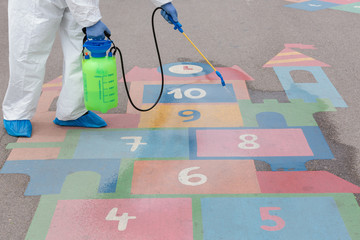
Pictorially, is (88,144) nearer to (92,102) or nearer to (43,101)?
(92,102)

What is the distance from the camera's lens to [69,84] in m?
3.17

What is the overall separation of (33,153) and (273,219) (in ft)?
5.50

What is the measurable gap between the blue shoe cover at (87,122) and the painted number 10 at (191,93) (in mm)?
731

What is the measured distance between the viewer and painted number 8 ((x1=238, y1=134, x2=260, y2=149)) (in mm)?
3131

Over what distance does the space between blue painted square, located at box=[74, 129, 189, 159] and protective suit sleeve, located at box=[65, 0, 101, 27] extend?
2.82ft

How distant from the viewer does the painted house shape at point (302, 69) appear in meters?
3.80

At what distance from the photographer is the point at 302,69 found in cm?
425

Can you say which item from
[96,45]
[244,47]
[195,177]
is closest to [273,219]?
[195,177]

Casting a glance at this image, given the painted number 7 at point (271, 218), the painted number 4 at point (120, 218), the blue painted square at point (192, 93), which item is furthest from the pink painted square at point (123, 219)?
the blue painted square at point (192, 93)

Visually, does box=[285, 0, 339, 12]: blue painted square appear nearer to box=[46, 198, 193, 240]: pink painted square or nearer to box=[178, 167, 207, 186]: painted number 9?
box=[178, 167, 207, 186]: painted number 9

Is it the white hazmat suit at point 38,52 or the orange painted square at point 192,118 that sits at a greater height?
the white hazmat suit at point 38,52

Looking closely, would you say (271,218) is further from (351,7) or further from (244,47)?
(351,7)

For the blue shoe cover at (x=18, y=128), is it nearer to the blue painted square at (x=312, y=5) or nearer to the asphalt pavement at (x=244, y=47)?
the asphalt pavement at (x=244, y=47)

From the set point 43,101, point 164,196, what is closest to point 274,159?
point 164,196
